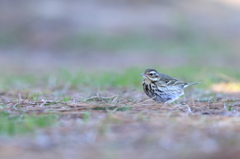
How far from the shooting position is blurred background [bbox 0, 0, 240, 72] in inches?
822

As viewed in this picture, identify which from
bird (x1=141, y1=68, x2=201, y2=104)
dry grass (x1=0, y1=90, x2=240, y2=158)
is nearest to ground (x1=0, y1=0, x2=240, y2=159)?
dry grass (x1=0, y1=90, x2=240, y2=158)

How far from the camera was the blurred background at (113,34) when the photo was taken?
20.9 m

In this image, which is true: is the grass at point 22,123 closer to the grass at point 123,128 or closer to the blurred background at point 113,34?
the grass at point 123,128

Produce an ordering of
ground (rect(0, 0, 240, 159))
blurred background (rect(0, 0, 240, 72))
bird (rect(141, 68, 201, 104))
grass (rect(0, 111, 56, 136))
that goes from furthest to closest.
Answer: blurred background (rect(0, 0, 240, 72)) → bird (rect(141, 68, 201, 104)) → grass (rect(0, 111, 56, 136)) → ground (rect(0, 0, 240, 159))

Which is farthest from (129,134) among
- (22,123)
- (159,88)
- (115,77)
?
(115,77)

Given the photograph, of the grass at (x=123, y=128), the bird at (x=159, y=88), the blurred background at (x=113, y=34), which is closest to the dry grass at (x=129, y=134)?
the grass at (x=123, y=128)

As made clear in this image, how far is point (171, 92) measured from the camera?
6680 mm

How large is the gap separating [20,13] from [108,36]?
609cm

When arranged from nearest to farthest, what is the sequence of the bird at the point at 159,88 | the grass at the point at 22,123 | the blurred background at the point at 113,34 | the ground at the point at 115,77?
the ground at the point at 115,77
the grass at the point at 22,123
the bird at the point at 159,88
the blurred background at the point at 113,34

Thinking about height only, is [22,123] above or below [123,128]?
above

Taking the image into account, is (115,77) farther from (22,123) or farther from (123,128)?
(123,128)

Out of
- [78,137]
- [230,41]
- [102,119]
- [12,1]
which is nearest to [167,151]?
[78,137]

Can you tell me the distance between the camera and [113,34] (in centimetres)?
2358

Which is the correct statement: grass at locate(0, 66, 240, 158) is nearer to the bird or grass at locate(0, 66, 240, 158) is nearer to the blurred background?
the bird
